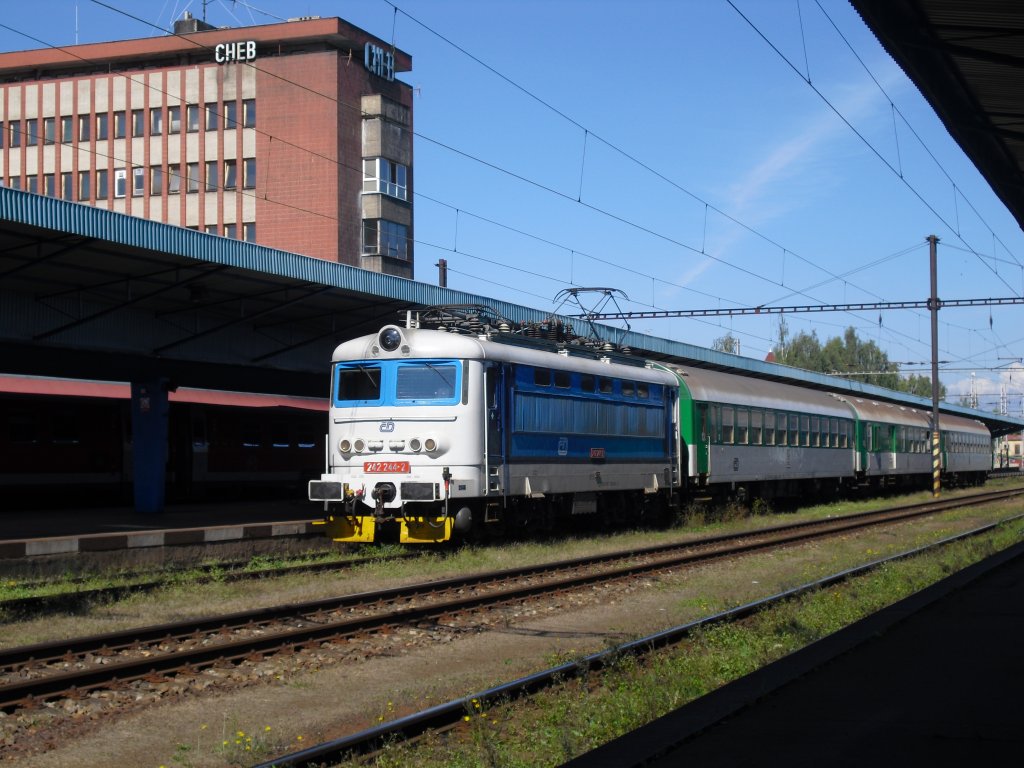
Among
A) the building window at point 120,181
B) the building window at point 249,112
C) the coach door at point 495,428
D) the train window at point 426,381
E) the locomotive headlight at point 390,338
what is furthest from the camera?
the building window at point 120,181

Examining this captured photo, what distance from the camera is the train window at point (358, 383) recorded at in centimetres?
1778

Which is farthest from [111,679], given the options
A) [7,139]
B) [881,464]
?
[7,139]

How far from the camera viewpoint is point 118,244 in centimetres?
1773

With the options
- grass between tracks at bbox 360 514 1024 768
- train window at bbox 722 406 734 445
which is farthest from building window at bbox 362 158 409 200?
grass between tracks at bbox 360 514 1024 768

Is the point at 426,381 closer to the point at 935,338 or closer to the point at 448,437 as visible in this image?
the point at 448,437

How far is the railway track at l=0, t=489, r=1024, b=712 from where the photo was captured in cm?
896

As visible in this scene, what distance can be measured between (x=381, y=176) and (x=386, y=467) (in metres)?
39.6

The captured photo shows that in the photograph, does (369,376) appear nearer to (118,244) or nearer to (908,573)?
A: (118,244)

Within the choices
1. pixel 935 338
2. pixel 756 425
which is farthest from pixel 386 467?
pixel 935 338

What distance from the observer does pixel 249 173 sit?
55.4 metres

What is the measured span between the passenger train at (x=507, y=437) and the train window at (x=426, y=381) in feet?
0.07

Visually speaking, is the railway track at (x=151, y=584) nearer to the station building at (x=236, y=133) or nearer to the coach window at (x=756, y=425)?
the coach window at (x=756, y=425)

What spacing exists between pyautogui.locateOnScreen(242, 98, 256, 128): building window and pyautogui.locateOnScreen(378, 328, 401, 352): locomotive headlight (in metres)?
40.2

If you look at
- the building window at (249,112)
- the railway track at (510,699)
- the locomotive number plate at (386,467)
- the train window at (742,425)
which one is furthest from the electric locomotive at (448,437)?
the building window at (249,112)
